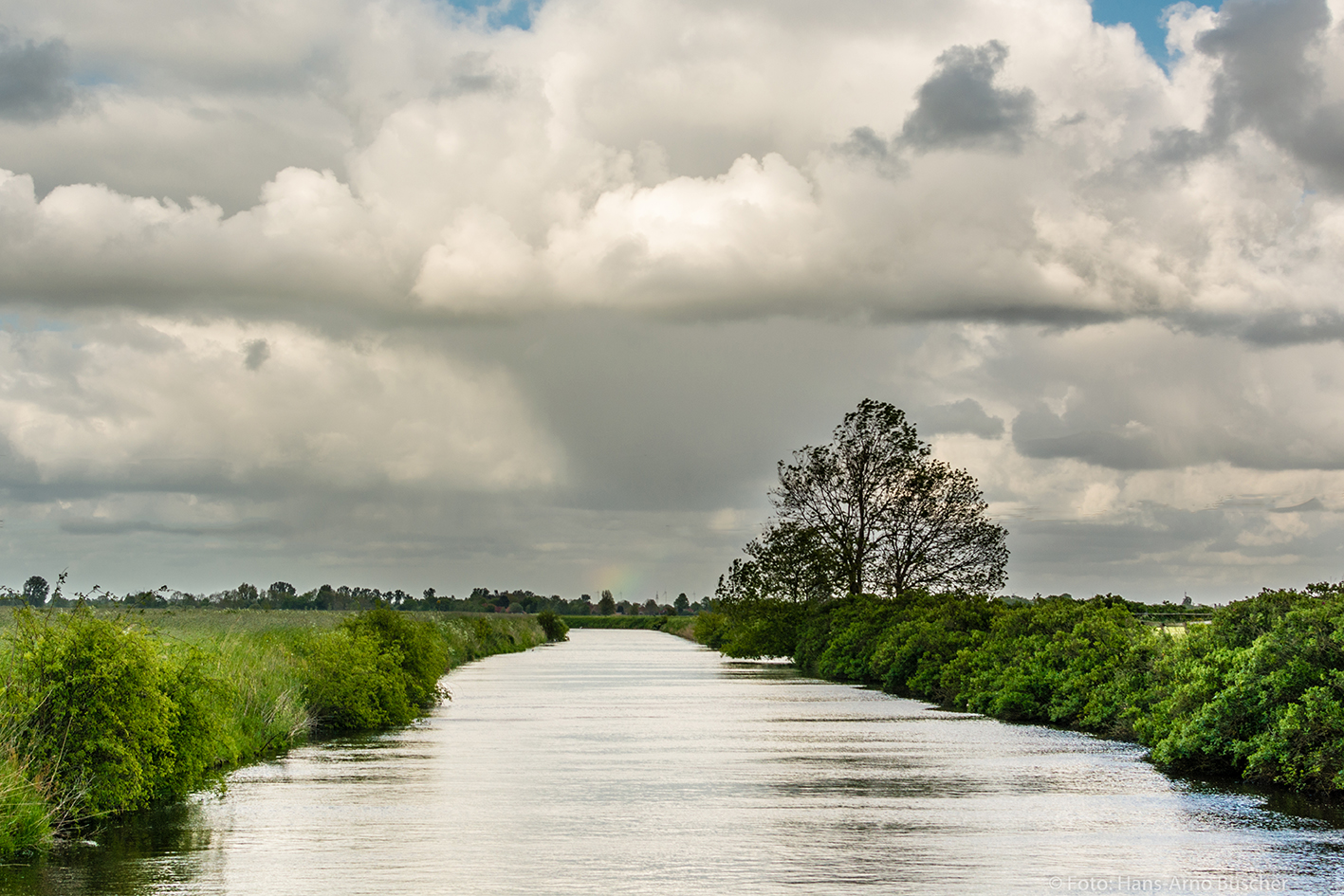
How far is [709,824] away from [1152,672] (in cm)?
1339

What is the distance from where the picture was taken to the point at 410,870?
43.4ft

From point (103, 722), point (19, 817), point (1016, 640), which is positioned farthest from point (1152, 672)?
point (19, 817)

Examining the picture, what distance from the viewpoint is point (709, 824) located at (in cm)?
1606

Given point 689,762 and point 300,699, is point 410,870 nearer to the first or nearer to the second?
point 689,762

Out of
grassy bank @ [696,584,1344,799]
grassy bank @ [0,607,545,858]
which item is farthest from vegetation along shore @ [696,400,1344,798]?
grassy bank @ [0,607,545,858]

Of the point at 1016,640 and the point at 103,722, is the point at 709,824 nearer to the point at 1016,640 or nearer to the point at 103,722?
the point at 103,722

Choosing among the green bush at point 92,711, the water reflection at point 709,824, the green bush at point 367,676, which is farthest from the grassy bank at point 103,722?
the green bush at point 367,676

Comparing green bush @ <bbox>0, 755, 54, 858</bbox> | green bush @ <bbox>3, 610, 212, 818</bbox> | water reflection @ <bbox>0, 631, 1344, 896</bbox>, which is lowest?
water reflection @ <bbox>0, 631, 1344, 896</bbox>

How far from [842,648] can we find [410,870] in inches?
1743

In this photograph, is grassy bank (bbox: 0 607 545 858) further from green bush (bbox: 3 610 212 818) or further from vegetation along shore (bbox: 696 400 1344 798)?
vegetation along shore (bbox: 696 400 1344 798)

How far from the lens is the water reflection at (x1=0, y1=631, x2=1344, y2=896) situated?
1283cm

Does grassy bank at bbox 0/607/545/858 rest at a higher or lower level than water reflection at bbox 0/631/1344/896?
higher

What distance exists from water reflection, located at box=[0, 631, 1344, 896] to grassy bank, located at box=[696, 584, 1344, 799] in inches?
32.1

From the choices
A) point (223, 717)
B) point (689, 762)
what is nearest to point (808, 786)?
point (689, 762)
